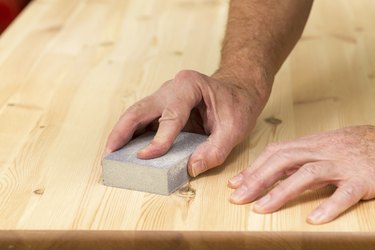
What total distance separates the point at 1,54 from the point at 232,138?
933 mm

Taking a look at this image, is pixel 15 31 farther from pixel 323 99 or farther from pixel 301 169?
pixel 301 169

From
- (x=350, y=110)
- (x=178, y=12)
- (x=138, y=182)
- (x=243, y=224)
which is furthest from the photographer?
(x=178, y=12)

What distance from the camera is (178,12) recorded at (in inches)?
107

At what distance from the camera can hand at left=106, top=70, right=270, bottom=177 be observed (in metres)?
1.62

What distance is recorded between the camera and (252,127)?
1765mm

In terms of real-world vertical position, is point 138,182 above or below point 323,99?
above

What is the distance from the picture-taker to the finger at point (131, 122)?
165 cm

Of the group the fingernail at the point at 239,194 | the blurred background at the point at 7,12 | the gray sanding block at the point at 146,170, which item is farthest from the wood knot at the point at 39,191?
the blurred background at the point at 7,12

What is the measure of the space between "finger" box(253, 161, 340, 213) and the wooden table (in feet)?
0.08

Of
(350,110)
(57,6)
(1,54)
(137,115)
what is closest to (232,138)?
(137,115)

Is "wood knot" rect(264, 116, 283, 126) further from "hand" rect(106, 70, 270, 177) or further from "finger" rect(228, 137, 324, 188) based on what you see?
"finger" rect(228, 137, 324, 188)

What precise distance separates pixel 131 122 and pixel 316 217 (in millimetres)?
434

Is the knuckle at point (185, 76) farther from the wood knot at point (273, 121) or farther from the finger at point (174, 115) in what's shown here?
the wood knot at point (273, 121)

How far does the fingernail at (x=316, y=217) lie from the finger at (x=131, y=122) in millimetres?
401
